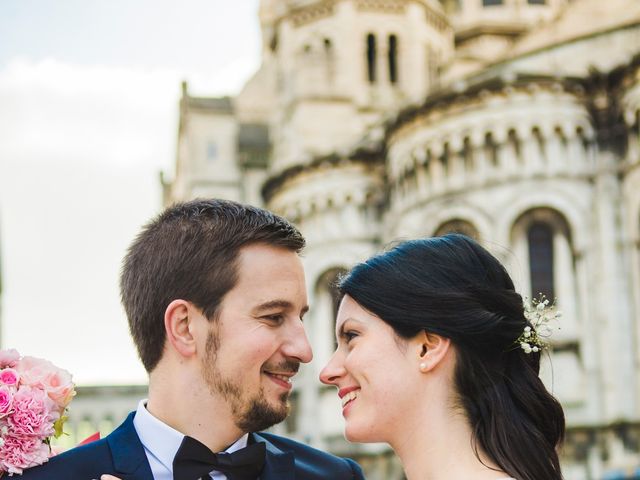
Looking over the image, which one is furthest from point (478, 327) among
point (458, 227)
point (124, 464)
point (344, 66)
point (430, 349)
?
point (344, 66)

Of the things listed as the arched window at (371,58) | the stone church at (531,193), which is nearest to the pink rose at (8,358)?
the stone church at (531,193)

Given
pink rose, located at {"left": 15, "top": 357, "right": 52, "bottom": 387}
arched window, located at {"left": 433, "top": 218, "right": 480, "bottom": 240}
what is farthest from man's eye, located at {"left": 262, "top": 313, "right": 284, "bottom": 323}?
arched window, located at {"left": 433, "top": 218, "right": 480, "bottom": 240}

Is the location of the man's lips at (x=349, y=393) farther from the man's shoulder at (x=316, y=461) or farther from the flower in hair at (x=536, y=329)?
the flower in hair at (x=536, y=329)

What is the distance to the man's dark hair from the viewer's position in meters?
3.81

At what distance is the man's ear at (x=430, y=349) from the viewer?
370cm

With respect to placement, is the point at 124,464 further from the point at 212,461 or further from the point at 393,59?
the point at 393,59

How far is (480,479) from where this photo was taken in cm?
346

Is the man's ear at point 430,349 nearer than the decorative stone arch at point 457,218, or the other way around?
the man's ear at point 430,349

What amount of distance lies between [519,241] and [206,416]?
20395mm

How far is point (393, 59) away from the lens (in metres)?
37.3

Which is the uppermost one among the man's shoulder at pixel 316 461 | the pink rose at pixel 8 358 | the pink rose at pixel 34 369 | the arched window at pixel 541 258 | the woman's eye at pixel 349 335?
the arched window at pixel 541 258

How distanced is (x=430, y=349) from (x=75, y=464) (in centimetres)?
137

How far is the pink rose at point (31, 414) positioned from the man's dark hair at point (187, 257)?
41 cm

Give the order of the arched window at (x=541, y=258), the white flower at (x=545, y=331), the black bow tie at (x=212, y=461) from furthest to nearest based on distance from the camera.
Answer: the arched window at (x=541, y=258), the white flower at (x=545, y=331), the black bow tie at (x=212, y=461)
